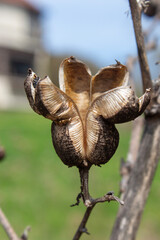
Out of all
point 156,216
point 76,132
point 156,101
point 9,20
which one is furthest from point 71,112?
point 9,20

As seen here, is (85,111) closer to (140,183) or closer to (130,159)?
(140,183)

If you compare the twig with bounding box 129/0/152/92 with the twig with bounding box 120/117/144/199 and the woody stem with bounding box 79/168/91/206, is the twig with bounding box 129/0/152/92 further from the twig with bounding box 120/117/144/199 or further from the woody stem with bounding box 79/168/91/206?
the twig with bounding box 120/117/144/199

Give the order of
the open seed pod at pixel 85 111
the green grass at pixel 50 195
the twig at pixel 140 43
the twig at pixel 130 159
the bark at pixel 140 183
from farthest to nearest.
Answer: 1. the green grass at pixel 50 195
2. the twig at pixel 130 159
3. the bark at pixel 140 183
4. the twig at pixel 140 43
5. the open seed pod at pixel 85 111

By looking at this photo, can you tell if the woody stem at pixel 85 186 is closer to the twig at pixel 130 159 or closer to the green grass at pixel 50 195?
the twig at pixel 130 159

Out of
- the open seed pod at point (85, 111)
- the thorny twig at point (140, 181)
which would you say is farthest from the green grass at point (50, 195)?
the open seed pod at point (85, 111)

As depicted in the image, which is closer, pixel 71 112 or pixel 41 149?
pixel 71 112

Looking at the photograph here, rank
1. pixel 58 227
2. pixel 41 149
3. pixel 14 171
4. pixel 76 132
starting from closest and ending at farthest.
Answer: pixel 76 132 → pixel 58 227 → pixel 14 171 → pixel 41 149

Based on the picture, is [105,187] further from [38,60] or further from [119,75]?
[38,60]
